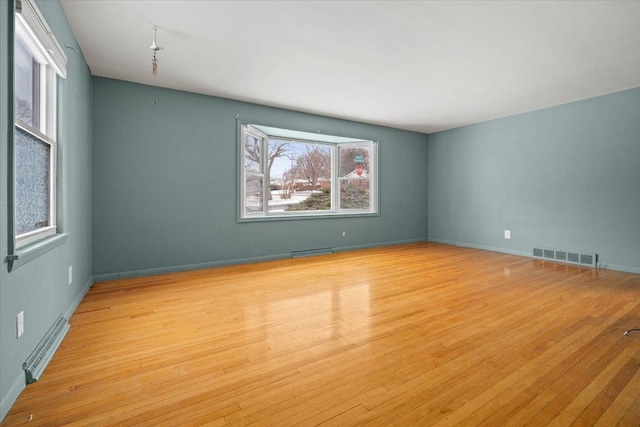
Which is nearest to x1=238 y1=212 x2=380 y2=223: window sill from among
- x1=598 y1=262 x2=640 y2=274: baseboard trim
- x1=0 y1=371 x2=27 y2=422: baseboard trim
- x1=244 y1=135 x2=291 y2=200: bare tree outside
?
x1=244 y1=135 x2=291 y2=200: bare tree outside

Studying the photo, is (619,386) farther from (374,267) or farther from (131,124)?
(131,124)

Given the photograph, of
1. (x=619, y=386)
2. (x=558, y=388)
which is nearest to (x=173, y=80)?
(x=558, y=388)

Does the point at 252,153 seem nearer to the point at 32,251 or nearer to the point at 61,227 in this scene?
the point at 61,227

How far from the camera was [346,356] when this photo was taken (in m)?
1.95

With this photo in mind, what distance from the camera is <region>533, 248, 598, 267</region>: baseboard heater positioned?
4504 millimetres

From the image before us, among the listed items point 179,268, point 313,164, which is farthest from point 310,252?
point 179,268

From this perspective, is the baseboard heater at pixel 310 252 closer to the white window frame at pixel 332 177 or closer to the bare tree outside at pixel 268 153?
the white window frame at pixel 332 177

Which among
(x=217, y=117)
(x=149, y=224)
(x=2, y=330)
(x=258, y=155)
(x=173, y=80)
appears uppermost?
(x=173, y=80)

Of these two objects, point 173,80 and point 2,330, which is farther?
point 173,80

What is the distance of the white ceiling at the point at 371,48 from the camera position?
2.41 meters

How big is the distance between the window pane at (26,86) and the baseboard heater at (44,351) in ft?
4.66

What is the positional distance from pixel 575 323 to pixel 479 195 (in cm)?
394

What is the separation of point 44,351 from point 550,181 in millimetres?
6513

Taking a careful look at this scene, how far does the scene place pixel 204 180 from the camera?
4387mm
